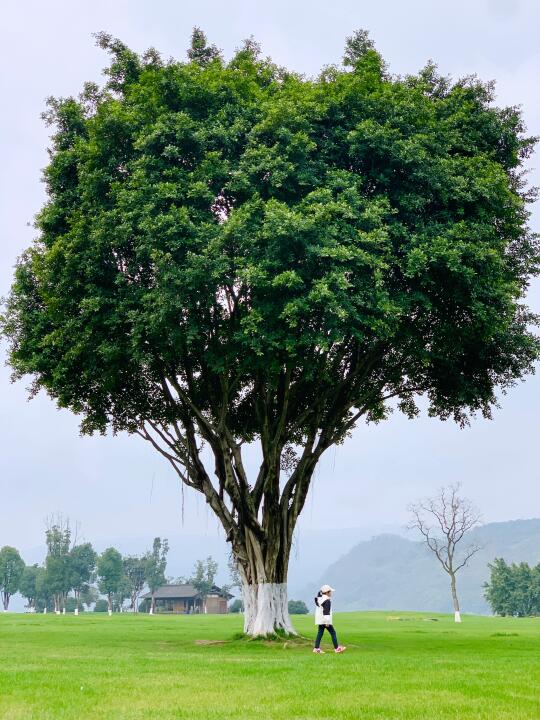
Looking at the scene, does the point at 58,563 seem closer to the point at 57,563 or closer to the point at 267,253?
the point at 57,563

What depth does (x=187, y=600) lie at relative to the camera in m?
115

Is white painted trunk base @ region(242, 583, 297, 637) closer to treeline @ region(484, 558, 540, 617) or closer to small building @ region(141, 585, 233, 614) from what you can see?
small building @ region(141, 585, 233, 614)

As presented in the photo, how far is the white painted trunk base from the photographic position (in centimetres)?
2741

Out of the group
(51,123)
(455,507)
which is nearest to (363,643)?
(51,123)

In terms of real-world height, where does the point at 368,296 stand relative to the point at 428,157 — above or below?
below

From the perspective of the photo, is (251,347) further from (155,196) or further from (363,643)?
(363,643)

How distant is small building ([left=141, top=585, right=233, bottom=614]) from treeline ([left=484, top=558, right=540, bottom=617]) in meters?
38.2

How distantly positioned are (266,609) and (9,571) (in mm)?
105648

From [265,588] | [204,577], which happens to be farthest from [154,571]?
Result: [265,588]

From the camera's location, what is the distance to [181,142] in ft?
77.7

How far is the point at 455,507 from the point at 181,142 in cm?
4826

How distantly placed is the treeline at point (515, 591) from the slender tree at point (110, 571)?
53912 millimetres

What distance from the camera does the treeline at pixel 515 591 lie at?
10588 centimetres

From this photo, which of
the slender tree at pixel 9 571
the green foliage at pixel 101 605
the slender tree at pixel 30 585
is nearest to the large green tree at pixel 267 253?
the slender tree at pixel 9 571
